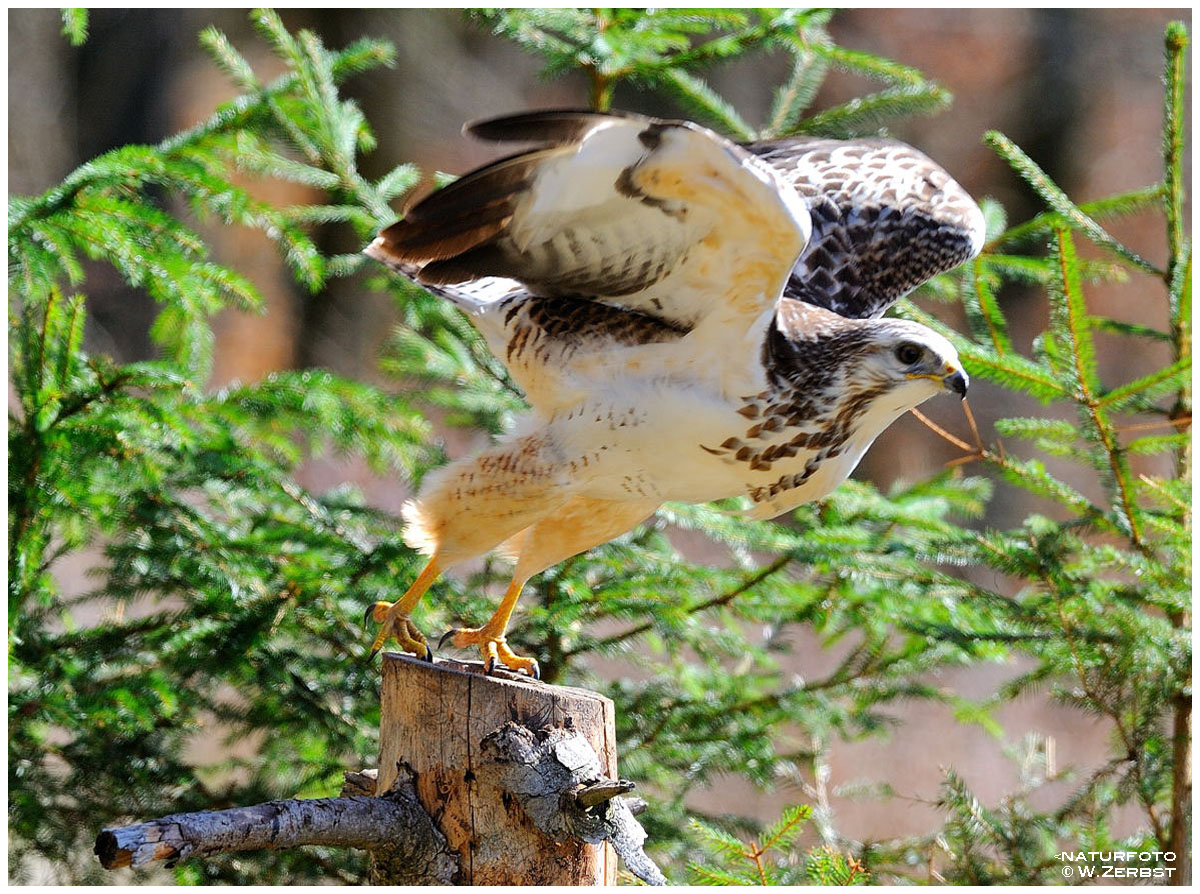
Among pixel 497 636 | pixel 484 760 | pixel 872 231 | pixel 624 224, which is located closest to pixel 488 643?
pixel 497 636

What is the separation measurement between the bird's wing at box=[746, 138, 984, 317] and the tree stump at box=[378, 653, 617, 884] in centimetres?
130

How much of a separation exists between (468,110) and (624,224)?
8.53 m

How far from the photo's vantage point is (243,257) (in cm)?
1073

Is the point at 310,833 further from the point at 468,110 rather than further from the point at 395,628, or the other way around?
the point at 468,110

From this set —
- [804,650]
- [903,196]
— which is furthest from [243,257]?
[903,196]

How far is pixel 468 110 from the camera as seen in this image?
10.9m

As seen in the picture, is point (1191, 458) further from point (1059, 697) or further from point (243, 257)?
point (243, 257)

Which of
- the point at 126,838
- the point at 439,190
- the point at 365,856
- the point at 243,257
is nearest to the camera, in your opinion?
the point at 126,838

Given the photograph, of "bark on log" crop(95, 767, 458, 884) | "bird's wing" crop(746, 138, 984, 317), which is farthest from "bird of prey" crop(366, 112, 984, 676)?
"bark on log" crop(95, 767, 458, 884)

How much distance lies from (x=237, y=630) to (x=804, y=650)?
629 centimetres

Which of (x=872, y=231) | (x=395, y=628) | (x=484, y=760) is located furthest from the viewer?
(x=872, y=231)

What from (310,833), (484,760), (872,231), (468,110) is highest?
(468,110)

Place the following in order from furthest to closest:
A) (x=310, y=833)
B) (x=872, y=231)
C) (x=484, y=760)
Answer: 1. (x=872, y=231)
2. (x=484, y=760)
3. (x=310, y=833)

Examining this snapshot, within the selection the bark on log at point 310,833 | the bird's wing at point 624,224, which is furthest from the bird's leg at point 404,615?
the bird's wing at point 624,224
